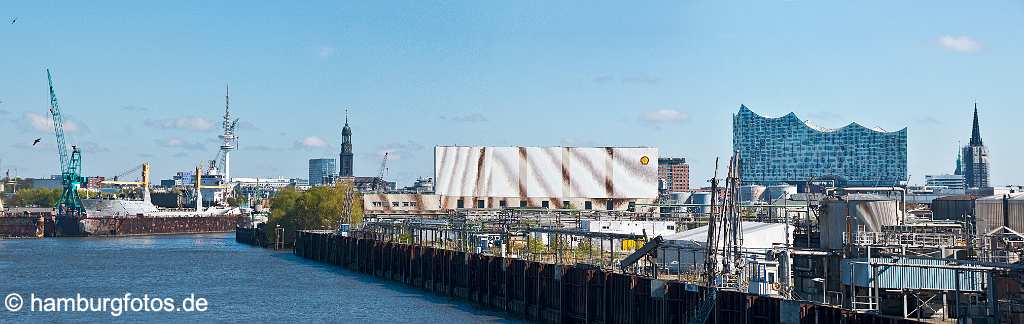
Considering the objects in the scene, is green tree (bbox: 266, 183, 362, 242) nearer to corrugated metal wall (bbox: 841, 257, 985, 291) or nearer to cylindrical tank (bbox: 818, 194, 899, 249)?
cylindrical tank (bbox: 818, 194, 899, 249)

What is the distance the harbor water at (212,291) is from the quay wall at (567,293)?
1473 mm

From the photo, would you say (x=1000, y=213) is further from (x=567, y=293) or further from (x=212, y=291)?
(x=212, y=291)

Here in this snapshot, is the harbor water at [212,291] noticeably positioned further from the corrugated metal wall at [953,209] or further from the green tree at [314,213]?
the green tree at [314,213]

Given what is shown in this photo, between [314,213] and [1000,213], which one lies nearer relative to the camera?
[1000,213]

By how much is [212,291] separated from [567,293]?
3413 centimetres

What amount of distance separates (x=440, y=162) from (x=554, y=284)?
204 ft

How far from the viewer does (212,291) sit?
8438cm

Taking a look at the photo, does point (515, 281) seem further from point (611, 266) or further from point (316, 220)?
point (316, 220)

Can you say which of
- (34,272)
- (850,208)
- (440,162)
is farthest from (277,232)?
(850,208)

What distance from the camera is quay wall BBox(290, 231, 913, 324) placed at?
127ft

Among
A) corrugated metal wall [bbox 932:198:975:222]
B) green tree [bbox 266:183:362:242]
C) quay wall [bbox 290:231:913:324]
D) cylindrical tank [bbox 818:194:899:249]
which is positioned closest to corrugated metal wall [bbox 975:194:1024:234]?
corrugated metal wall [bbox 932:198:975:222]

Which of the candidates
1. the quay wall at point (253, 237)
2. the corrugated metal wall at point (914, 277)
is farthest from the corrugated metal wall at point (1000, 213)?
the quay wall at point (253, 237)

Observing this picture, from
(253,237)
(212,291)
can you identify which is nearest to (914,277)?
(212,291)

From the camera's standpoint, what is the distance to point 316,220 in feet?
550
